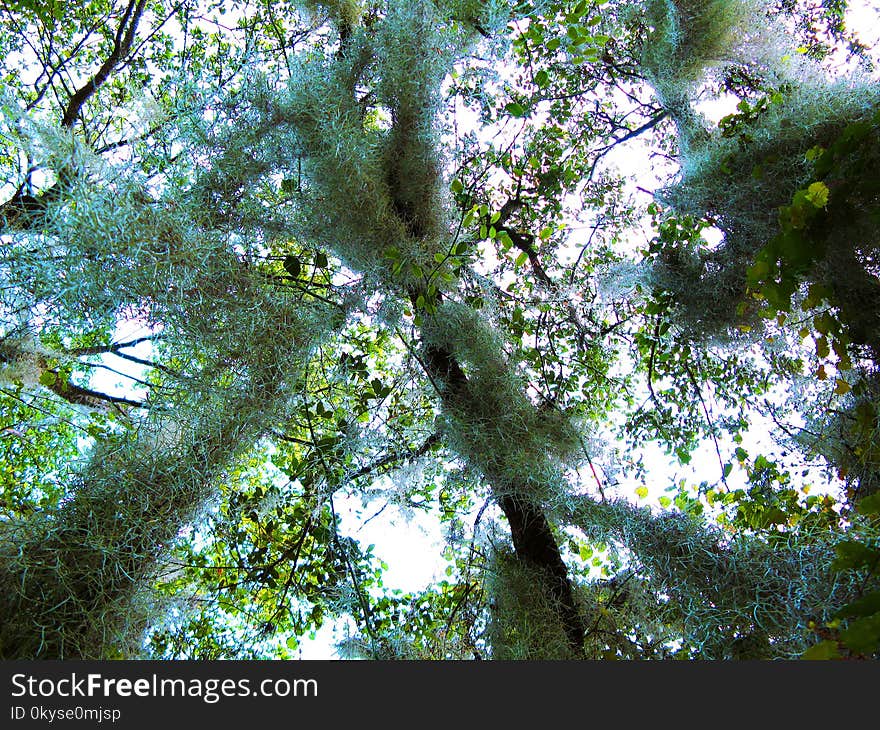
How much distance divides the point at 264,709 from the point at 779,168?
1805 mm

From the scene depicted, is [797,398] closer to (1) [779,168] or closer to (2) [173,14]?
(1) [779,168]

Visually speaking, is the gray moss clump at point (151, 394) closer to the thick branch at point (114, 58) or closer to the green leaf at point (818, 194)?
the green leaf at point (818, 194)

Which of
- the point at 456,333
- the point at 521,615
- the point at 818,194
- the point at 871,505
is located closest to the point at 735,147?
the point at 818,194

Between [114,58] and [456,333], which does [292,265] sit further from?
[114,58]

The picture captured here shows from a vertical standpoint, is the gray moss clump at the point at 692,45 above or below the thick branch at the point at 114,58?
below

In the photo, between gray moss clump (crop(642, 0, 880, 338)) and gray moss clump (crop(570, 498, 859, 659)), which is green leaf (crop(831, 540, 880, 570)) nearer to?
gray moss clump (crop(570, 498, 859, 659))

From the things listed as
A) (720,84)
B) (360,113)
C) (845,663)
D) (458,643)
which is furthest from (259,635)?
(720,84)

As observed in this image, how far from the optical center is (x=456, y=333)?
181 centimetres

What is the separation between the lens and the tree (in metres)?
1.29

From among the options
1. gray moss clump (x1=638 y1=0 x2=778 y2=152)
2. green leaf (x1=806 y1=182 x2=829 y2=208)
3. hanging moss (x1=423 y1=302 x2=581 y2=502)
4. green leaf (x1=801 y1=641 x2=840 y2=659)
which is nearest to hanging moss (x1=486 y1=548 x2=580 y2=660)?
hanging moss (x1=423 y1=302 x2=581 y2=502)

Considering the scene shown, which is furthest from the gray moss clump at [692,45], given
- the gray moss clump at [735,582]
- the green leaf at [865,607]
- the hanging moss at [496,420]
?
the green leaf at [865,607]

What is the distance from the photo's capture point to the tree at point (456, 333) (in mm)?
1285

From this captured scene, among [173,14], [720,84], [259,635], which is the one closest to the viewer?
[259,635]

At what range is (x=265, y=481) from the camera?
2.74 metres
